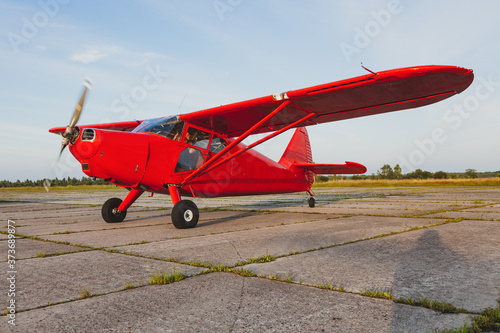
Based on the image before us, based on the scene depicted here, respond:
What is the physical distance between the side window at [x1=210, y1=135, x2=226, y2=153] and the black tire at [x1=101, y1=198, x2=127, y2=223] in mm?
2445

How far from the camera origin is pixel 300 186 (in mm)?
11266

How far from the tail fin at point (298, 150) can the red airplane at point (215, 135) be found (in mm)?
2389

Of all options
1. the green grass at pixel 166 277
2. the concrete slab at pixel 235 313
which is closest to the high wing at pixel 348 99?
the green grass at pixel 166 277

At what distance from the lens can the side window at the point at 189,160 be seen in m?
6.98

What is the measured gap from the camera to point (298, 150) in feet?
39.8

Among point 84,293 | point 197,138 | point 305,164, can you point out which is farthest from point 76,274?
point 305,164

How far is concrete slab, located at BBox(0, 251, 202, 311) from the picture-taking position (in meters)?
2.34

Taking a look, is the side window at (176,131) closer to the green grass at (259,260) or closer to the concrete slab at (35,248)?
the concrete slab at (35,248)

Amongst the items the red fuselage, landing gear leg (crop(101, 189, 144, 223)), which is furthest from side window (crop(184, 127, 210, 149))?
landing gear leg (crop(101, 189, 144, 223))

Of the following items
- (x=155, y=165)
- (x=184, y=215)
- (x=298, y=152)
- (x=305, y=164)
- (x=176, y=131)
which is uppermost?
(x=298, y=152)

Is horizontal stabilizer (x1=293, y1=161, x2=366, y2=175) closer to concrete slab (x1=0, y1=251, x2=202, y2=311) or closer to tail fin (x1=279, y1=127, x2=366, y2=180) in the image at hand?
tail fin (x1=279, y1=127, x2=366, y2=180)

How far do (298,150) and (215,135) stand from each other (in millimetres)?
4920

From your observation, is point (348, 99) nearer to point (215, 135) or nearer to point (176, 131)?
point (215, 135)

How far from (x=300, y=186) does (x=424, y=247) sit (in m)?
7.52
